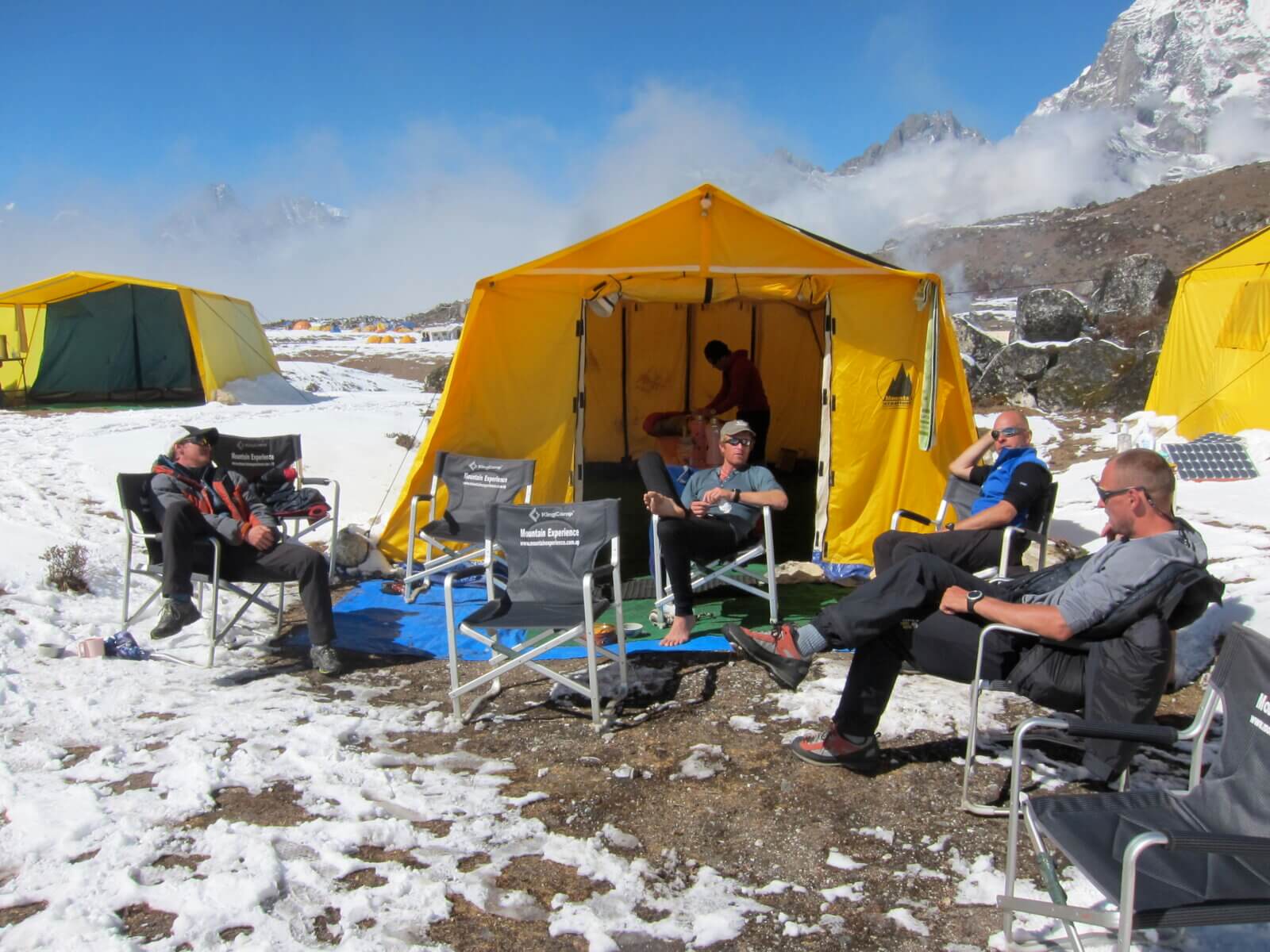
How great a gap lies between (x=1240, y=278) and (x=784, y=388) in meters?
4.86

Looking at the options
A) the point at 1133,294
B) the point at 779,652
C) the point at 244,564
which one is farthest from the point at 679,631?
the point at 1133,294

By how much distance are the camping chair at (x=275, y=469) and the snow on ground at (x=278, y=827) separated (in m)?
1.03

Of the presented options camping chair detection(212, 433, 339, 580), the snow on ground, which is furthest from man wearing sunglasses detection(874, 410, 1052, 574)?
camping chair detection(212, 433, 339, 580)

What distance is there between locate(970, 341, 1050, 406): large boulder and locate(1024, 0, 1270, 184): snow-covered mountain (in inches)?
7243

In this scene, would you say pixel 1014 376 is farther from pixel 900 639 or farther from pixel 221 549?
pixel 221 549

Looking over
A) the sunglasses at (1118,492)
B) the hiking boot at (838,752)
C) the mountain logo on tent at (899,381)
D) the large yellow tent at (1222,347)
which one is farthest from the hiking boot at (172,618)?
the large yellow tent at (1222,347)

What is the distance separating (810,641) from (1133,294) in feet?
63.2

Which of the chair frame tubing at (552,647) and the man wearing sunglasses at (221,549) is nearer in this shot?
the chair frame tubing at (552,647)

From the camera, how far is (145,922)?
2191mm

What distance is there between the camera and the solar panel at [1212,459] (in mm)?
7480

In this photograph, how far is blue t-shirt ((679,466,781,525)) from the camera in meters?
4.68

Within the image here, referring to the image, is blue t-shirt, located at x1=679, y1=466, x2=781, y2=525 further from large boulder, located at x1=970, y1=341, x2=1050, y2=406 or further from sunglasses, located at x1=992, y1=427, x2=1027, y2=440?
large boulder, located at x1=970, y1=341, x2=1050, y2=406

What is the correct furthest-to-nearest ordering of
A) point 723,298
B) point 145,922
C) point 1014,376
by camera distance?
point 1014,376 → point 723,298 → point 145,922

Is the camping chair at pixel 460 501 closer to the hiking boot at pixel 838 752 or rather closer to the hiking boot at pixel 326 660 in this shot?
the hiking boot at pixel 326 660
